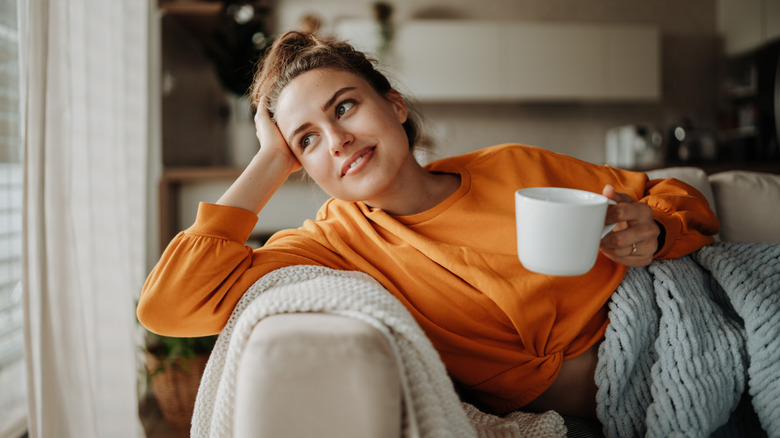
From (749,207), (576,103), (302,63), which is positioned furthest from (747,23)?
(302,63)

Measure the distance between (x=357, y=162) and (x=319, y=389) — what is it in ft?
1.65

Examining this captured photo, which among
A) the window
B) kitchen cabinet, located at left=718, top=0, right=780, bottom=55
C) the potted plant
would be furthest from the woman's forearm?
kitchen cabinet, located at left=718, top=0, right=780, bottom=55

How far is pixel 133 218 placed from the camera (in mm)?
1854

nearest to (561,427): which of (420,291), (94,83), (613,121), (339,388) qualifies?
(420,291)

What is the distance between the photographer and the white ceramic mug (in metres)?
0.60

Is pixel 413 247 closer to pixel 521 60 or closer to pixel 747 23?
pixel 521 60

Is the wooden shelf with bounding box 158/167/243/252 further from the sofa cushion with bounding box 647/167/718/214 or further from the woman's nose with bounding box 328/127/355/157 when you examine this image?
the sofa cushion with bounding box 647/167/718/214

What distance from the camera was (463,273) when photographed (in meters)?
0.94

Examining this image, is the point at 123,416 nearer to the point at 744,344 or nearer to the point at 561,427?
the point at 561,427

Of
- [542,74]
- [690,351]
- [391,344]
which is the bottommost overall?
[690,351]

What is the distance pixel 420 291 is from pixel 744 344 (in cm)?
59

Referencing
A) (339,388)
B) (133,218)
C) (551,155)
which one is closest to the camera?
(339,388)

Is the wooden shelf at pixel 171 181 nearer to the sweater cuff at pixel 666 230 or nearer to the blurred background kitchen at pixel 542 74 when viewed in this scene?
the blurred background kitchen at pixel 542 74

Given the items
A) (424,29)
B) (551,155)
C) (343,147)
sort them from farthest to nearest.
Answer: (424,29) → (551,155) → (343,147)
